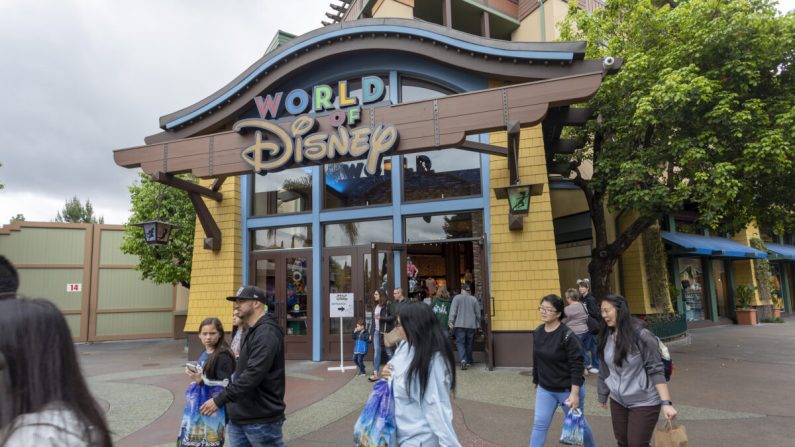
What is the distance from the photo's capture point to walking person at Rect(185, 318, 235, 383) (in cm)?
412

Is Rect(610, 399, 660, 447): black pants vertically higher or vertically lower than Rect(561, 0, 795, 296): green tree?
lower

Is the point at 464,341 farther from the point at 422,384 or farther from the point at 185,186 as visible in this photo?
the point at 422,384

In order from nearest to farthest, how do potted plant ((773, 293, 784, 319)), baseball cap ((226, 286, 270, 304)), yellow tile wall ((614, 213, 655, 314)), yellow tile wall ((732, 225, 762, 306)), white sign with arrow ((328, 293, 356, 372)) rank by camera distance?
1. baseball cap ((226, 286, 270, 304))
2. white sign with arrow ((328, 293, 356, 372))
3. yellow tile wall ((614, 213, 655, 314))
4. yellow tile wall ((732, 225, 762, 306))
5. potted plant ((773, 293, 784, 319))

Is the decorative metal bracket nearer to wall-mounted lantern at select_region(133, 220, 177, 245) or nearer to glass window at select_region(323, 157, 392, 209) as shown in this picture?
wall-mounted lantern at select_region(133, 220, 177, 245)

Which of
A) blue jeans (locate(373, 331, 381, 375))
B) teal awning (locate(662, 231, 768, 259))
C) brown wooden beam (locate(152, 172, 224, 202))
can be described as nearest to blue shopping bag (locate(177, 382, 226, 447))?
blue jeans (locate(373, 331, 381, 375))

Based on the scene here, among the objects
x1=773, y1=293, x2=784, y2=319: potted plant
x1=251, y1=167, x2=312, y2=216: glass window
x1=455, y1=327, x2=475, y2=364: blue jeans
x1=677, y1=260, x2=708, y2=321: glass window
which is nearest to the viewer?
x1=455, y1=327, x2=475, y2=364: blue jeans

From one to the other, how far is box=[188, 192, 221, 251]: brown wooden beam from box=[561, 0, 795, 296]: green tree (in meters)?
9.48

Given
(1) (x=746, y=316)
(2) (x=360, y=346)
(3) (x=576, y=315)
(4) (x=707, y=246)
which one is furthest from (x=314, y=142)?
(1) (x=746, y=316)

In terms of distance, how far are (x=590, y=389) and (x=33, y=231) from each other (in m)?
20.9

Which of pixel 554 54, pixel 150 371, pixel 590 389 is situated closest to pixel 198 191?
pixel 150 371

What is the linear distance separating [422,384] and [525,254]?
7.72 meters

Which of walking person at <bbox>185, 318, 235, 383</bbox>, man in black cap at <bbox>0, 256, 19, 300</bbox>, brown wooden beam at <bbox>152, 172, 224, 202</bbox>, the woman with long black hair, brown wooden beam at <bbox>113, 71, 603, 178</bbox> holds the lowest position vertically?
walking person at <bbox>185, 318, 235, 383</bbox>

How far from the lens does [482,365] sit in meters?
10.4

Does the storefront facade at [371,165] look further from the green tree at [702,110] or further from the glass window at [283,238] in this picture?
the green tree at [702,110]
